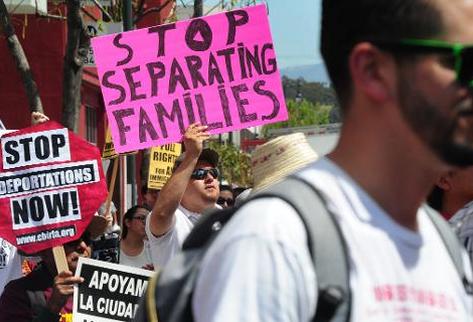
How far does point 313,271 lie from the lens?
5.94ft

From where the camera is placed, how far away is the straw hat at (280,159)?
4.67 meters

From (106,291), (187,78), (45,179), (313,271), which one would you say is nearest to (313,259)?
(313,271)

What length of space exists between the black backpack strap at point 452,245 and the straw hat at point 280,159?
7.67 feet

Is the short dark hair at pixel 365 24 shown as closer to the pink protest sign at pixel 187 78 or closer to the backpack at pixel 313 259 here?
the backpack at pixel 313 259

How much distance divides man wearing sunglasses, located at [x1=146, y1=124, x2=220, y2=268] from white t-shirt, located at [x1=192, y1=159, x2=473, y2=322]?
9.87ft

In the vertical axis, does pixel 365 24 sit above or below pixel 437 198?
above

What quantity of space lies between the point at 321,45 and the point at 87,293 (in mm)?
4198

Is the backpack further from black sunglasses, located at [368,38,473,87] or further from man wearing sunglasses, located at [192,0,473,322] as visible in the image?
black sunglasses, located at [368,38,473,87]

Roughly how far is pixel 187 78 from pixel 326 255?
17.1ft

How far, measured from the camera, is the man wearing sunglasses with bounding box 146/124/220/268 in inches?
211

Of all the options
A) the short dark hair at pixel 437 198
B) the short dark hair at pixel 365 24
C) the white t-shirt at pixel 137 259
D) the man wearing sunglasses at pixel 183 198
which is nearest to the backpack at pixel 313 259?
the short dark hair at pixel 365 24

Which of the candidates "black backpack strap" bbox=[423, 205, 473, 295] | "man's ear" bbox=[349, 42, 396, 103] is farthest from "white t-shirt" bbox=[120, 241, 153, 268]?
"man's ear" bbox=[349, 42, 396, 103]

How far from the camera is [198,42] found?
282 inches

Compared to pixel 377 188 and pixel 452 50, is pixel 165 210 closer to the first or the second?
pixel 377 188
